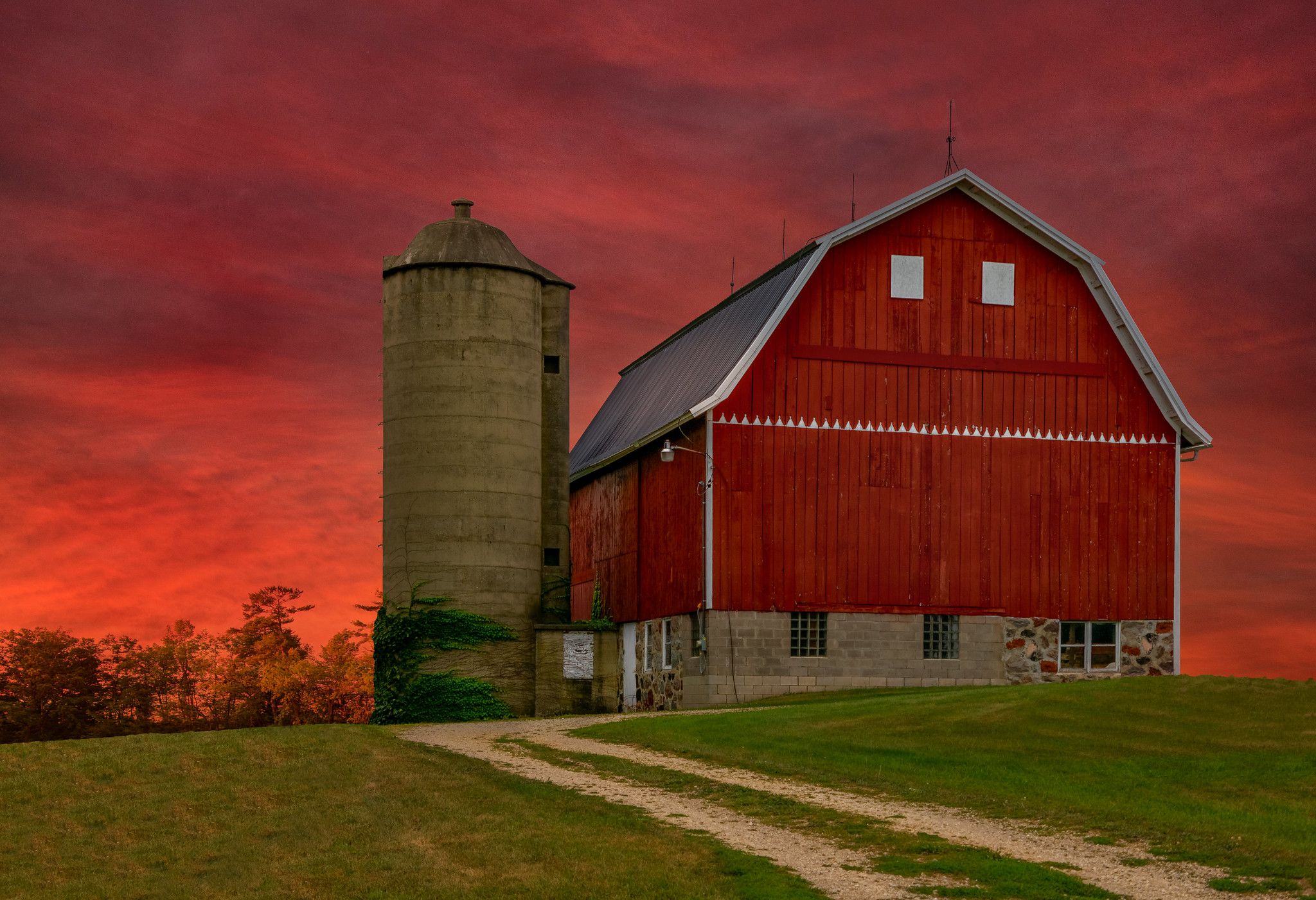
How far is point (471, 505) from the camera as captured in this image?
3800 cm

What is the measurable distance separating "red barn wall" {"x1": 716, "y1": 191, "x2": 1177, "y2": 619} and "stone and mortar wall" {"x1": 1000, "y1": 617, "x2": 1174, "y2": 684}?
32 centimetres

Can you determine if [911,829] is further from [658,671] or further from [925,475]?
[658,671]

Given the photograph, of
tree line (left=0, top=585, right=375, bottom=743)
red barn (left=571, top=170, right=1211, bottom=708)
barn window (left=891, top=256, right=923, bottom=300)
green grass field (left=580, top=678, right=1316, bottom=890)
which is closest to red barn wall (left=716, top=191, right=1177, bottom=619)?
red barn (left=571, top=170, right=1211, bottom=708)

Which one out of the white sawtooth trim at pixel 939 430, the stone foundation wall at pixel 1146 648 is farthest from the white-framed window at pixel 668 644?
the stone foundation wall at pixel 1146 648

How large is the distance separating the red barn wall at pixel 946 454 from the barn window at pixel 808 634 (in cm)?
34

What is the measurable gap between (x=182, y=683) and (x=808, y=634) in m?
46.9

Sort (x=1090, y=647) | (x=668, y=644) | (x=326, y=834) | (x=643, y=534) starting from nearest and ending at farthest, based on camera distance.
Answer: (x=326, y=834)
(x=1090, y=647)
(x=668, y=644)
(x=643, y=534)

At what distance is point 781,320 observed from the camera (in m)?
35.5

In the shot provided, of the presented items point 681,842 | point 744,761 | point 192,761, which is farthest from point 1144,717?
point 192,761

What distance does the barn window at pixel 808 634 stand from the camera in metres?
35.0

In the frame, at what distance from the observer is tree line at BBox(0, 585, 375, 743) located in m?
68.0

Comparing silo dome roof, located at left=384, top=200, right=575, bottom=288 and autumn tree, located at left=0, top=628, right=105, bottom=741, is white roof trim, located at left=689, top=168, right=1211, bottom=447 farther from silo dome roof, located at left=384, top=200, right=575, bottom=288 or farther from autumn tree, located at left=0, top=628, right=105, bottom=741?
autumn tree, located at left=0, top=628, right=105, bottom=741

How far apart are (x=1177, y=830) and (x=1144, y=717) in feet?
23.9

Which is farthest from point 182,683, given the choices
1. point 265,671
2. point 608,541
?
point 608,541
